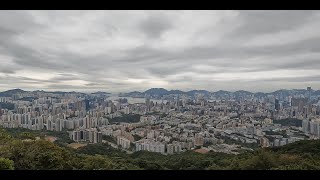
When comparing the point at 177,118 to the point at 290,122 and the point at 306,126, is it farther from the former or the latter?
the point at 306,126

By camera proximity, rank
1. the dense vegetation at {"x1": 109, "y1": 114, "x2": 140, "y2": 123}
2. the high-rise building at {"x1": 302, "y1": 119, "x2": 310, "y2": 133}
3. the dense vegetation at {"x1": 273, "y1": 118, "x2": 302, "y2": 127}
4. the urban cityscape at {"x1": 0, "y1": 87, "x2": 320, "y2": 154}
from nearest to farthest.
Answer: the high-rise building at {"x1": 302, "y1": 119, "x2": 310, "y2": 133} → the urban cityscape at {"x1": 0, "y1": 87, "x2": 320, "y2": 154} → the dense vegetation at {"x1": 273, "y1": 118, "x2": 302, "y2": 127} → the dense vegetation at {"x1": 109, "y1": 114, "x2": 140, "y2": 123}

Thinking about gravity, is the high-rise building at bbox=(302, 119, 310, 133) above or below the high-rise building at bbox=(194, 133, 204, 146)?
above

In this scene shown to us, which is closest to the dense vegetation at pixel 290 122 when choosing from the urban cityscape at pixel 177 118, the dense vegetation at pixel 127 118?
the urban cityscape at pixel 177 118

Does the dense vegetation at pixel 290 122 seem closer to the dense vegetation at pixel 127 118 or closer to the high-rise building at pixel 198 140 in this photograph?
the high-rise building at pixel 198 140

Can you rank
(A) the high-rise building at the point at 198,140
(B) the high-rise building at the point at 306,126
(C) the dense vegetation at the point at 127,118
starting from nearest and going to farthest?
(B) the high-rise building at the point at 306,126 < (A) the high-rise building at the point at 198,140 < (C) the dense vegetation at the point at 127,118

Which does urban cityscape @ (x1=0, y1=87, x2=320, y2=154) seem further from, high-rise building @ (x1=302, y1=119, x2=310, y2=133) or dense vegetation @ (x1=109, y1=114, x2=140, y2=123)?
dense vegetation @ (x1=109, y1=114, x2=140, y2=123)

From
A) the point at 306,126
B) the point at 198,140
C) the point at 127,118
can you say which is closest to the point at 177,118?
the point at 198,140

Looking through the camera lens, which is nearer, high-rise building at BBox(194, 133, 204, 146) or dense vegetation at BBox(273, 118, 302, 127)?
high-rise building at BBox(194, 133, 204, 146)

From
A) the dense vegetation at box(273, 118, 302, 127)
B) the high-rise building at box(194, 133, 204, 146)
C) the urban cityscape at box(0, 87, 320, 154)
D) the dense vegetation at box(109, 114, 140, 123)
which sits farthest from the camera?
the dense vegetation at box(109, 114, 140, 123)

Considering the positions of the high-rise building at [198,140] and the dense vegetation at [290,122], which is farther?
the dense vegetation at [290,122]

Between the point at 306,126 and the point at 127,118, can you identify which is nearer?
the point at 306,126

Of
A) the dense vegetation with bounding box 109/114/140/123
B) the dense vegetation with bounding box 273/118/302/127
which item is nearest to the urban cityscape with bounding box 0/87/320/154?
the dense vegetation with bounding box 273/118/302/127
